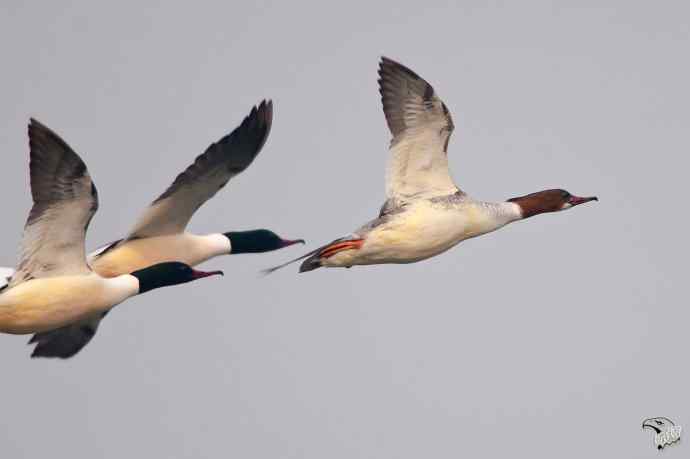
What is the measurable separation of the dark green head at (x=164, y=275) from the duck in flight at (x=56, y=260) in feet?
0.37

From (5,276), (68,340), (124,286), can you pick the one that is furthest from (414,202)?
(5,276)

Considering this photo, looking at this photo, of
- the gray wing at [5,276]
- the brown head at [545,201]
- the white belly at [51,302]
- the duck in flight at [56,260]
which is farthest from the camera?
the brown head at [545,201]

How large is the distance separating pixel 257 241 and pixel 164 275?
2701 millimetres

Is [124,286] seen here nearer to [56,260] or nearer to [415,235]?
[56,260]

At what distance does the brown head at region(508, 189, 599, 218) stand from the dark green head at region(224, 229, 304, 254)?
106 inches

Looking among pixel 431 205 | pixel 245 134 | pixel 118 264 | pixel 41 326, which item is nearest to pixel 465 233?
pixel 431 205

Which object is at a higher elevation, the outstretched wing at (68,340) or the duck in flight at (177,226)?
the duck in flight at (177,226)

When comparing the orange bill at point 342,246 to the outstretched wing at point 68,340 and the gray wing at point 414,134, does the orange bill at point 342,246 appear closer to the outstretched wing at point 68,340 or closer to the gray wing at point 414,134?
the gray wing at point 414,134

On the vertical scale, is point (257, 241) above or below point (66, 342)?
above

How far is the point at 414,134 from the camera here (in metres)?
15.4

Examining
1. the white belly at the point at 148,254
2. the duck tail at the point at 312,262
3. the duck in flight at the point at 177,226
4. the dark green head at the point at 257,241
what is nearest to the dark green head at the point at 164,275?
the duck in flight at the point at 177,226

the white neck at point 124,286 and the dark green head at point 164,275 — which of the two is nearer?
the white neck at point 124,286

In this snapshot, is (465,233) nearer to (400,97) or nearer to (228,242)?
(400,97)

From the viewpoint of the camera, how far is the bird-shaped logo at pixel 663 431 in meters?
14.2
